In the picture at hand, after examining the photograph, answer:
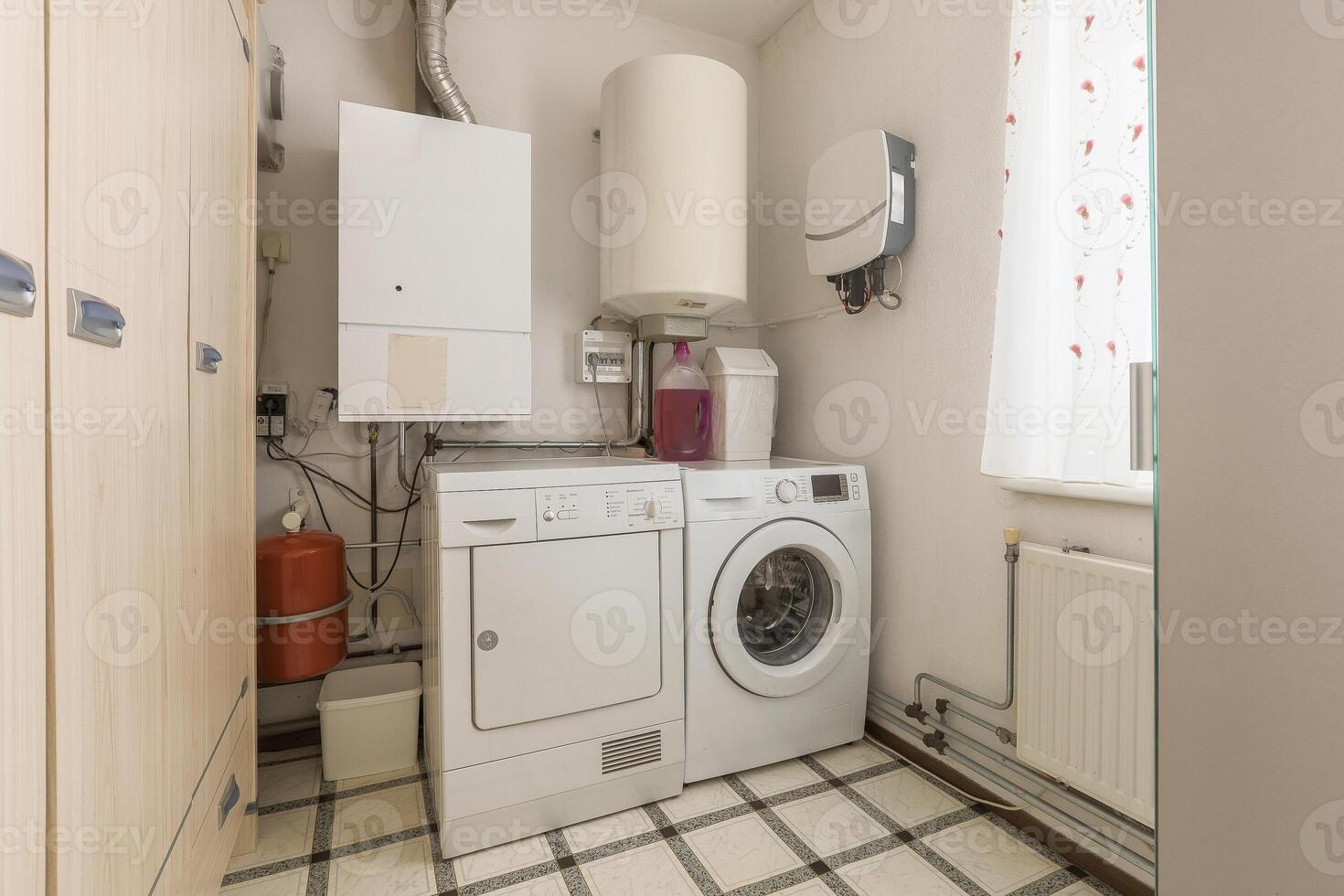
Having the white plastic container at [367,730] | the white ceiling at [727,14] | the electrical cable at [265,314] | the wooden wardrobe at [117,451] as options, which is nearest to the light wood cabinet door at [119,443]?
the wooden wardrobe at [117,451]

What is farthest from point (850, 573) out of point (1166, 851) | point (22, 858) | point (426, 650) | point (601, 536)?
point (22, 858)

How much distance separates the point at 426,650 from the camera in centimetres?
175

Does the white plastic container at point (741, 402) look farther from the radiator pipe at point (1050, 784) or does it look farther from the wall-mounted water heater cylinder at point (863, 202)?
the radiator pipe at point (1050, 784)

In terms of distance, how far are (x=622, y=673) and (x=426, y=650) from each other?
1.85ft

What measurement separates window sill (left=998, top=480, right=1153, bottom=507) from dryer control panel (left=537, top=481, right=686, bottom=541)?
0.86m

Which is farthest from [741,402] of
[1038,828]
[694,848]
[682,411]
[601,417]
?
[1038,828]

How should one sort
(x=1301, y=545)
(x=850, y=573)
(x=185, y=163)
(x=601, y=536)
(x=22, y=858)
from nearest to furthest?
1. (x=1301, y=545)
2. (x=22, y=858)
3. (x=185, y=163)
4. (x=601, y=536)
5. (x=850, y=573)

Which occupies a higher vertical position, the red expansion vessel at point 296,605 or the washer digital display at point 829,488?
the washer digital display at point 829,488

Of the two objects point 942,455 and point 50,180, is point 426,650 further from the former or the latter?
point 942,455

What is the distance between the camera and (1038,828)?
1562mm

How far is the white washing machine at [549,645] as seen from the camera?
4.89 feet

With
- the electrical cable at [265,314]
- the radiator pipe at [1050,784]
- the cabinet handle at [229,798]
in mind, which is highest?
the electrical cable at [265,314]

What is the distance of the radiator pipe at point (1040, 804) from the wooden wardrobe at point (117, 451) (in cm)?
160

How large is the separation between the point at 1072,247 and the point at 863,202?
0.65 m
